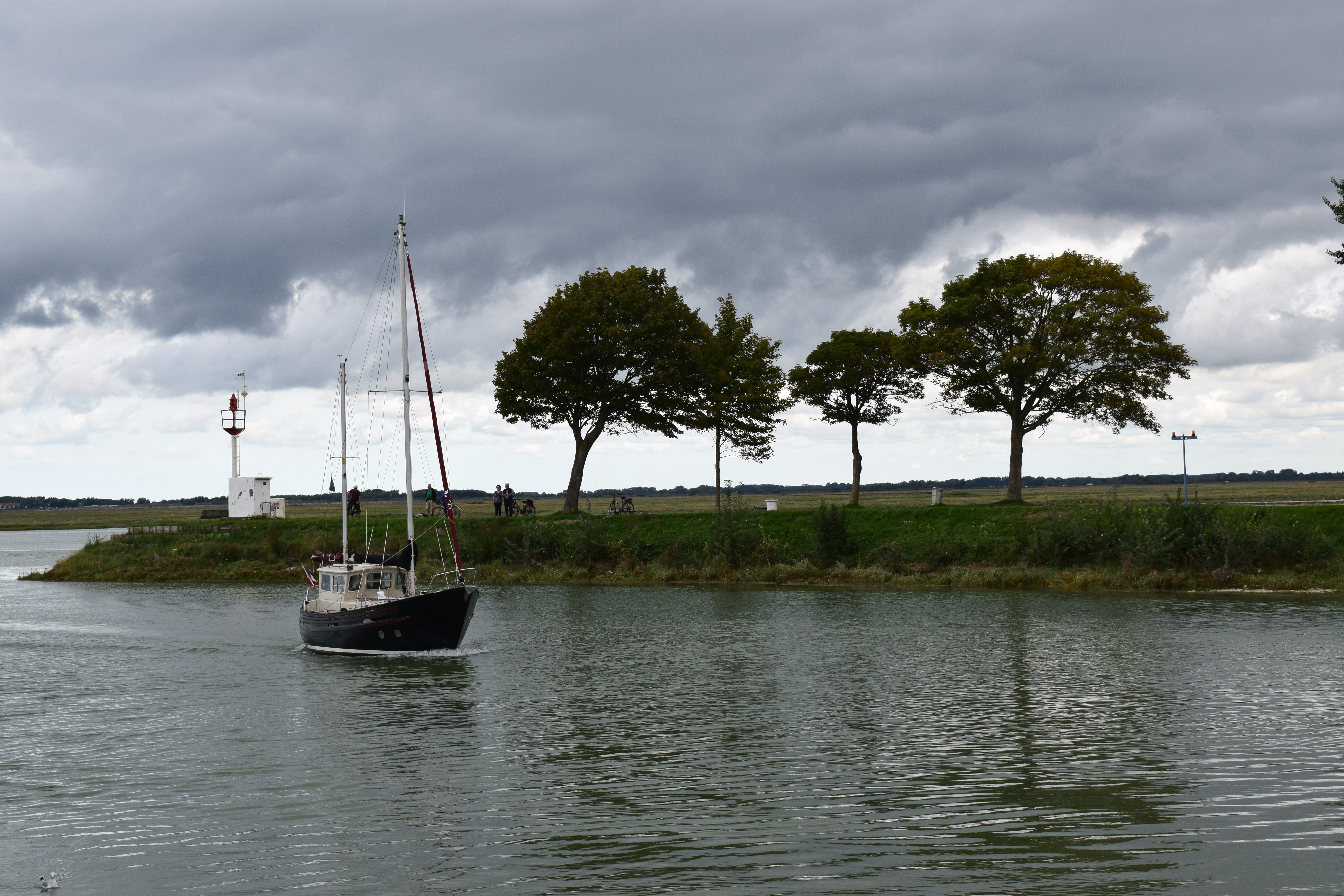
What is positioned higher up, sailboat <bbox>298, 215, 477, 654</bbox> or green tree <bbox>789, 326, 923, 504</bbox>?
green tree <bbox>789, 326, 923, 504</bbox>

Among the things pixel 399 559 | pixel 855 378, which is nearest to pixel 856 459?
pixel 855 378

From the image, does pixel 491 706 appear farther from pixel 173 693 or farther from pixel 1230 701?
pixel 1230 701

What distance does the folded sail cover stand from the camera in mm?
35688

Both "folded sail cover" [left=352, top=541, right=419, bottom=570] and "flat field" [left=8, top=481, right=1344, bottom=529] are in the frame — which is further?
"flat field" [left=8, top=481, right=1344, bottom=529]

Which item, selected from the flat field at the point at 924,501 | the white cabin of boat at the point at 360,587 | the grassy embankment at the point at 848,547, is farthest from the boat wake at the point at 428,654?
the flat field at the point at 924,501

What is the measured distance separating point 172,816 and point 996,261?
58.7 metres

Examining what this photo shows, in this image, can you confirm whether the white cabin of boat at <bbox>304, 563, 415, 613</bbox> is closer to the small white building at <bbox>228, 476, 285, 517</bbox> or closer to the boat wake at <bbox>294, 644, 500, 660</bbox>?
the boat wake at <bbox>294, 644, 500, 660</bbox>

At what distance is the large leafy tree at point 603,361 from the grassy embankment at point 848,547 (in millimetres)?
7556

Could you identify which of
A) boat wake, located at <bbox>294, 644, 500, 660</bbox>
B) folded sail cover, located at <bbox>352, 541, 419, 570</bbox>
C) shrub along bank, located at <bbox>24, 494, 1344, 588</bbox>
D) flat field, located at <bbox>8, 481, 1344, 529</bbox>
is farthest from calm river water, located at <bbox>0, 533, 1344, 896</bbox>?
flat field, located at <bbox>8, 481, 1344, 529</bbox>

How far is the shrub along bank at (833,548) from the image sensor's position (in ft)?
161

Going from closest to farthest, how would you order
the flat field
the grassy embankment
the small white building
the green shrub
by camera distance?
the grassy embankment < the green shrub < the flat field < the small white building

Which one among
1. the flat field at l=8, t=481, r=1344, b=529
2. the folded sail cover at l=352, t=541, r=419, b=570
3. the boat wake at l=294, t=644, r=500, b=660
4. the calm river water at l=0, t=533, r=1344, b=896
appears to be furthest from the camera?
the flat field at l=8, t=481, r=1344, b=529

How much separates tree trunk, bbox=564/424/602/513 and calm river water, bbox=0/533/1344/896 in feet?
119

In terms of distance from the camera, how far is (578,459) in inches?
2926
